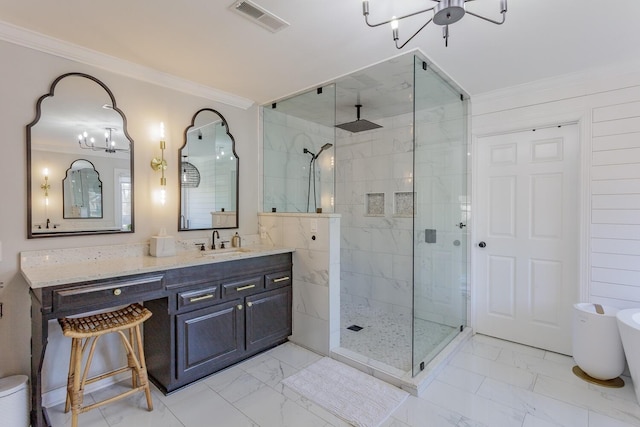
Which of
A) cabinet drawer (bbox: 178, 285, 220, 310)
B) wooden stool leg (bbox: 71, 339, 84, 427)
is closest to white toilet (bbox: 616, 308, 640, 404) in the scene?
cabinet drawer (bbox: 178, 285, 220, 310)

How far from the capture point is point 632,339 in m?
2.10

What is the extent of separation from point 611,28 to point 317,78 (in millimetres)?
2017

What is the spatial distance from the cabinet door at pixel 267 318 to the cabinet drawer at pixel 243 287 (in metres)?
0.06

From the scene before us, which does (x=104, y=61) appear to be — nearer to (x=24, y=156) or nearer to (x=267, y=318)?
(x=24, y=156)

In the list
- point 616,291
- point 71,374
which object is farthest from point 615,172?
point 71,374

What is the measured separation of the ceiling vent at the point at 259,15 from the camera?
5.88ft

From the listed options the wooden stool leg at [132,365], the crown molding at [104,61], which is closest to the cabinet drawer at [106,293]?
the wooden stool leg at [132,365]

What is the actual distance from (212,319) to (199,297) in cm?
21

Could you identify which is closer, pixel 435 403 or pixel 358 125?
pixel 435 403

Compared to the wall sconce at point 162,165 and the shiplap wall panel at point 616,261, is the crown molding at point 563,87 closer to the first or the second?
the shiplap wall panel at point 616,261

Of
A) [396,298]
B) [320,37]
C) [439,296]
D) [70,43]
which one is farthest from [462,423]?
[70,43]

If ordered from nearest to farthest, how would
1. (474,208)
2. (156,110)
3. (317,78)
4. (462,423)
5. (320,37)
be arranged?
1. (462,423)
2. (320,37)
3. (156,110)
4. (317,78)
5. (474,208)

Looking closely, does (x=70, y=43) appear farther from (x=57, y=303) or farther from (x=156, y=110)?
(x=57, y=303)

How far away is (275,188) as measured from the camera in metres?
3.61
